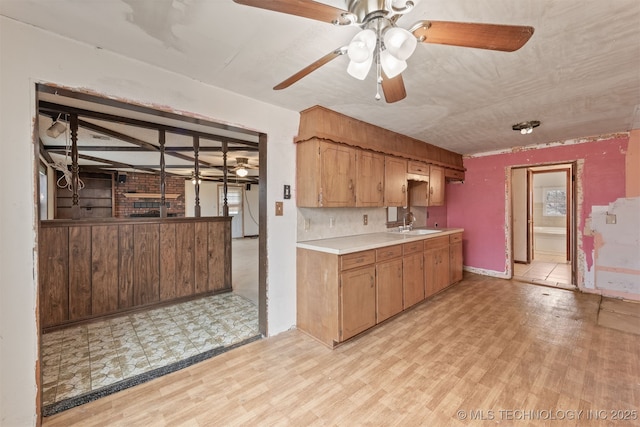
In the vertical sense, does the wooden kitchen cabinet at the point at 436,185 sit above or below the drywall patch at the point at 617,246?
above

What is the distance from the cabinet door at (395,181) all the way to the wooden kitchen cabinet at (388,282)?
2.35 ft

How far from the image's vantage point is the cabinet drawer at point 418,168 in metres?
3.62

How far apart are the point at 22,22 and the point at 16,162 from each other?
77 cm

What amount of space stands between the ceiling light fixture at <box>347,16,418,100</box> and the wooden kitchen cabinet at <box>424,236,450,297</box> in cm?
259

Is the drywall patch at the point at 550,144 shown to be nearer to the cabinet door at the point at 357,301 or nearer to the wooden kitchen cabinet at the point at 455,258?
the wooden kitchen cabinet at the point at 455,258

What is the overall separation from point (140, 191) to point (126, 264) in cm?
575

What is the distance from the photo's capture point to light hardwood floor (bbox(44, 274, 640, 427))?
1.57 meters

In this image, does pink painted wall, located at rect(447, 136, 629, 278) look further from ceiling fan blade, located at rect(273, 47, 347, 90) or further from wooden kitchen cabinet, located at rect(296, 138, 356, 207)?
ceiling fan blade, located at rect(273, 47, 347, 90)

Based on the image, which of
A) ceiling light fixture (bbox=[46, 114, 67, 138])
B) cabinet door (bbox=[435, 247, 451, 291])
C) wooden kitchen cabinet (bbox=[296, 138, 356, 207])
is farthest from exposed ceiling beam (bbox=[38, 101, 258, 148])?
cabinet door (bbox=[435, 247, 451, 291])

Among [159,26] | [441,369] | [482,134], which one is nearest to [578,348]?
[441,369]

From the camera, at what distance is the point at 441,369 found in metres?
2.02

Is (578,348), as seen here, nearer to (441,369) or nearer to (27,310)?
(441,369)

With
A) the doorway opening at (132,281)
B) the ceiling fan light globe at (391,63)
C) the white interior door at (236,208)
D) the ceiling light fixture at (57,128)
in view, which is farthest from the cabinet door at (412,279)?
the white interior door at (236,208)

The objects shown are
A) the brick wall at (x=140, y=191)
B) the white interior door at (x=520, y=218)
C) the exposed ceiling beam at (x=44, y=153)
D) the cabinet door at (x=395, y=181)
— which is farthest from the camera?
the brick wall at (x=140, y=191)
